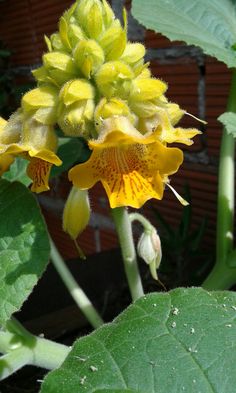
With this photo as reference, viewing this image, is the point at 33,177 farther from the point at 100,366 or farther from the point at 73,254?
the point at 73,254

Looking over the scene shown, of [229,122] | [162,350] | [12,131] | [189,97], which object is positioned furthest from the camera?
[189,97]

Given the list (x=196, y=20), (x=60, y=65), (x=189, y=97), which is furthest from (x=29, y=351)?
(x=189, y=97)

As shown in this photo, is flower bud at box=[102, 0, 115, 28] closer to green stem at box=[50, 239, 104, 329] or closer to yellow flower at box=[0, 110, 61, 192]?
yellow flower at box=[0, 110, 61, 192]

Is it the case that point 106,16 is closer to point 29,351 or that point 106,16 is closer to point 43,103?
point 43,103

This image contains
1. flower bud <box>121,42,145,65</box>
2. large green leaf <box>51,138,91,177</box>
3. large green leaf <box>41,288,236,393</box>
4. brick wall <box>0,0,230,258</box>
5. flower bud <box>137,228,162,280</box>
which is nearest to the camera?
large green leaf <box>41,288,236,393</box>

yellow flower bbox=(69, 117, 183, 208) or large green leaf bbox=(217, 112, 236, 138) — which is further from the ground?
yellow flower bbox=(69, 117, 183, 208)

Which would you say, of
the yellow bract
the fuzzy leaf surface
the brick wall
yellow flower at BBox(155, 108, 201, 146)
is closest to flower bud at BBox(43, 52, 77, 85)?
the yellow bract

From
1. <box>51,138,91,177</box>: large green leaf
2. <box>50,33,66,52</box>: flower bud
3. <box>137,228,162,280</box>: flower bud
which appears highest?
<box>50,33,66,52</box>: flower bud
